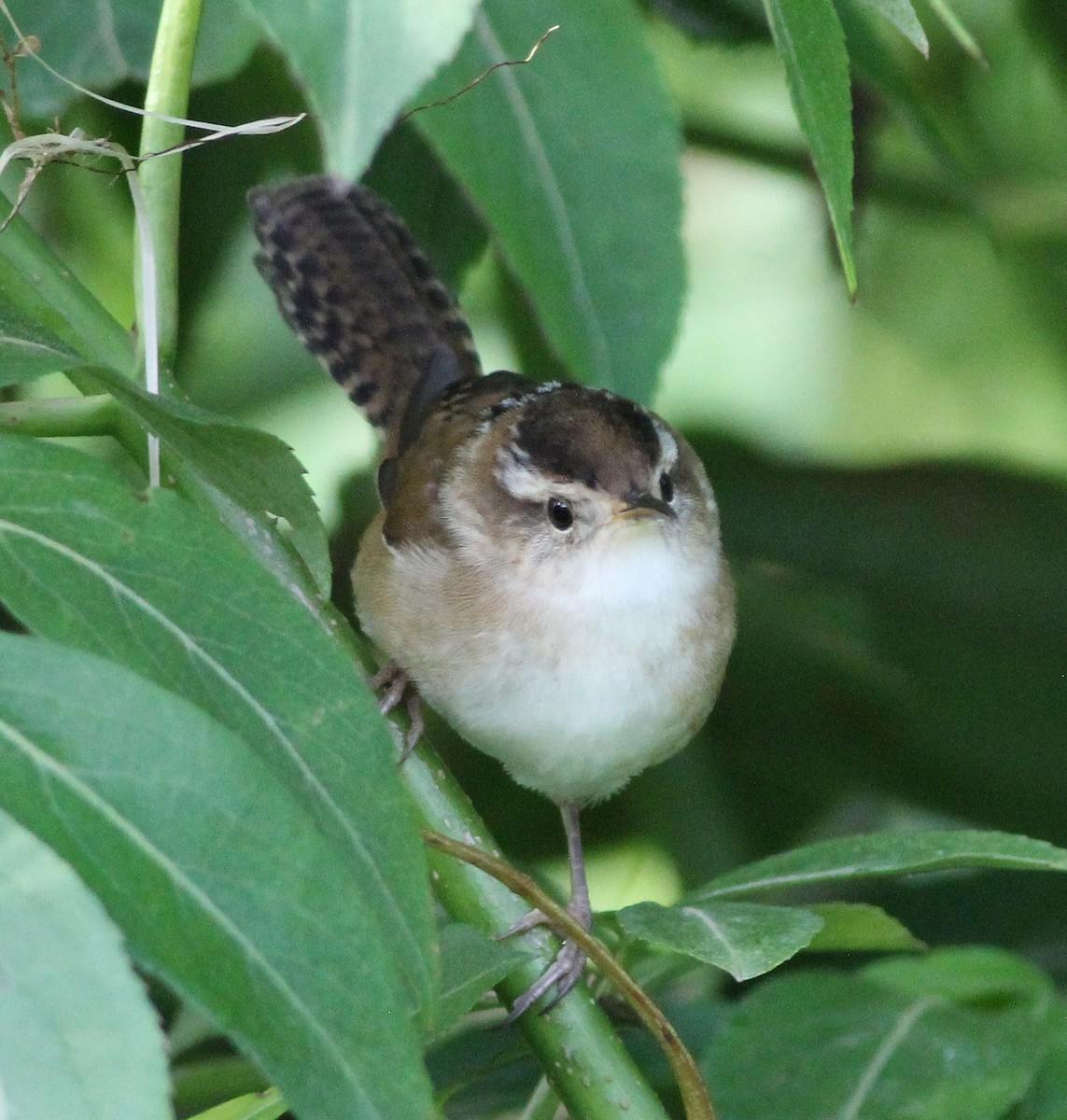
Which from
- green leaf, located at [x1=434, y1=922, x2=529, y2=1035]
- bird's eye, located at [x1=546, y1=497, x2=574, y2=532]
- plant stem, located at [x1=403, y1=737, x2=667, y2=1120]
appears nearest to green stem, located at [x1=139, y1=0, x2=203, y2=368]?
plant stem, located at [x1=403, y1=737, x2=667, y2=1120]

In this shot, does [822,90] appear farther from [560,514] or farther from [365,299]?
[365,299]

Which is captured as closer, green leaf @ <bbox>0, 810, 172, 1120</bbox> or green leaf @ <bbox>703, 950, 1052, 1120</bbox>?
green leaf @ <bbox>0, 810, 172, 1120</bbox>

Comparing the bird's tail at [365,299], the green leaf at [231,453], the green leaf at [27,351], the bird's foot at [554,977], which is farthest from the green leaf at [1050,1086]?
the bird's tail at [365,299]

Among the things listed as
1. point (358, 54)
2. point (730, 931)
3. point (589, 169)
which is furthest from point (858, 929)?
point (358, 54)

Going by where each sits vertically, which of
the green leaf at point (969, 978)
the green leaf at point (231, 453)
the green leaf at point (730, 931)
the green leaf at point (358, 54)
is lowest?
the green leaf at point (969, 978)

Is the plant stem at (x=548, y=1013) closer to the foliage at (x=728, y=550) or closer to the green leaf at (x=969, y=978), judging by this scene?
the foliage at (x=728, y=550)

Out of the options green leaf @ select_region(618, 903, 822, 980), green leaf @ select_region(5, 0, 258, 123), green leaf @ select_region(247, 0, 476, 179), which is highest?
green leaf @ select_region(5, 0, 258, 123)

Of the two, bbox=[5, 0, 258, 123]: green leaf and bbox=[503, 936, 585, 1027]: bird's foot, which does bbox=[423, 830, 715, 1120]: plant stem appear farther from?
bbox=[5, 0, 258, 123]: green leaf
